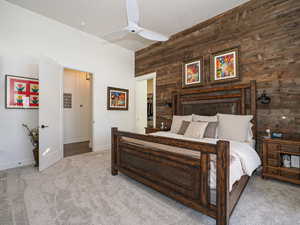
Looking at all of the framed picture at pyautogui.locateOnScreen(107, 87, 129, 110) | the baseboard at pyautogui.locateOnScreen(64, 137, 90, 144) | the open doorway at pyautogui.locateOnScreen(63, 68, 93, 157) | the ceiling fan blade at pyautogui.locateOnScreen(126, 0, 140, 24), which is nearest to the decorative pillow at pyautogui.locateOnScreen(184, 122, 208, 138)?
the ceiling fan blade at pyautogui.locateOnScreen(126, 0, 140, 24)

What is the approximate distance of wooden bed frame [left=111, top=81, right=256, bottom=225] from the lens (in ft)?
4.55

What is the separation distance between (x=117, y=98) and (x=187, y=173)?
151 inches

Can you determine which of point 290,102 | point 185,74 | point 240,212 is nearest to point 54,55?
point 185,74

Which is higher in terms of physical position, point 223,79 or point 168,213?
point 223,79

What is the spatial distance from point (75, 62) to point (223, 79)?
3751mm

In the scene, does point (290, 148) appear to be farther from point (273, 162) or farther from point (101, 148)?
point (101, 148)

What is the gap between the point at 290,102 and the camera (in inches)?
101

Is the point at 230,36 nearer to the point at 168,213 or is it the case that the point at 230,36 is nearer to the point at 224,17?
the point at 224,17

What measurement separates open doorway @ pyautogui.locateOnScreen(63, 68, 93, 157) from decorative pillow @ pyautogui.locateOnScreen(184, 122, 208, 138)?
4.07m

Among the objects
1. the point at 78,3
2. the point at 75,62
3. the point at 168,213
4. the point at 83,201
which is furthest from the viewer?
the point at 75,62

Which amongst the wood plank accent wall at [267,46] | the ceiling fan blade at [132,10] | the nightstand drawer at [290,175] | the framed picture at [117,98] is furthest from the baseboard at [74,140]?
the nightstand drawer at [290,175]

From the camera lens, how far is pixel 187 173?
1.64 metres

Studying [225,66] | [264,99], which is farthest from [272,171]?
[225,66]

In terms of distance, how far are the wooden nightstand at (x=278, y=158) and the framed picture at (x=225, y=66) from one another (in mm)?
1438
